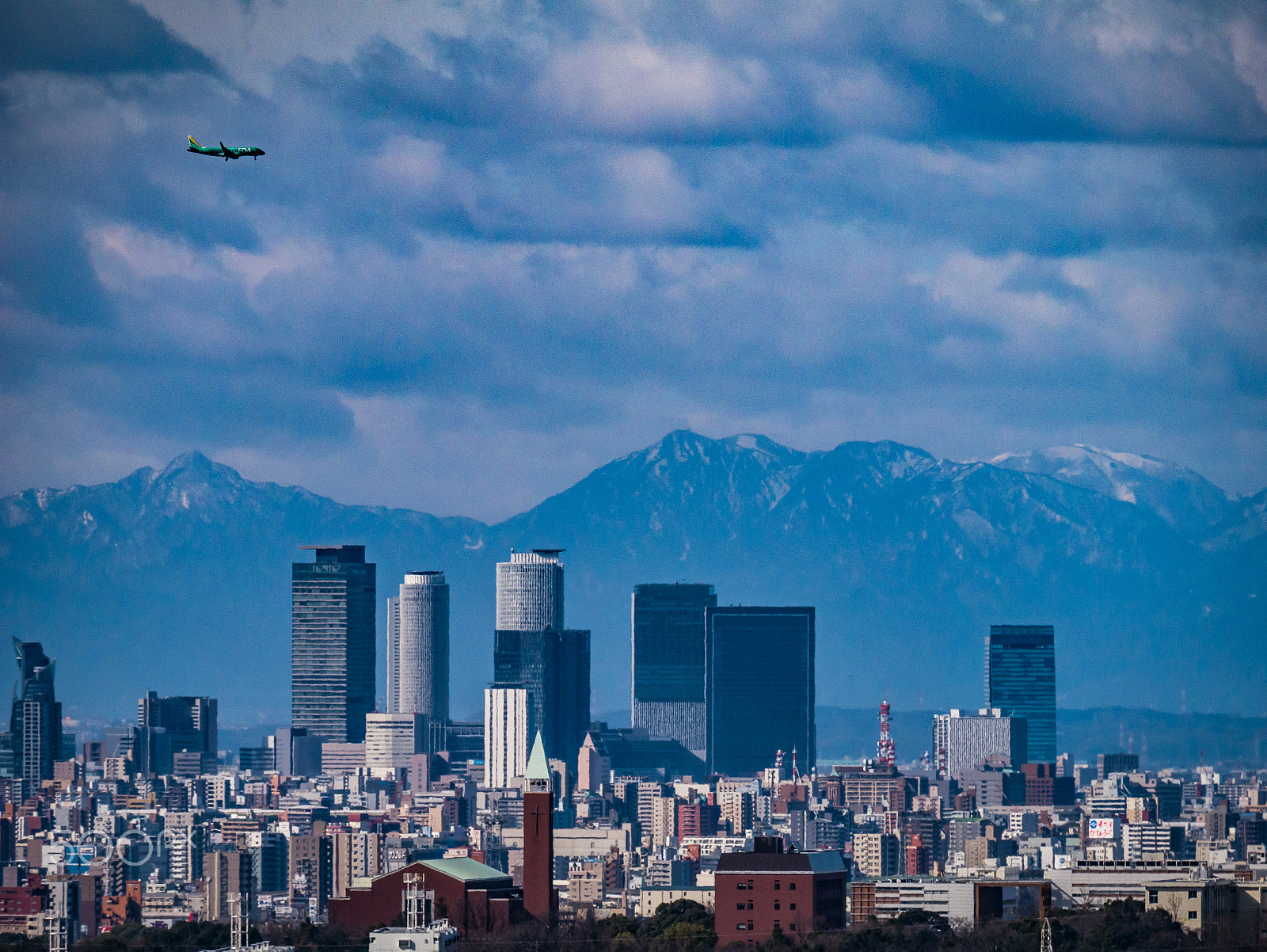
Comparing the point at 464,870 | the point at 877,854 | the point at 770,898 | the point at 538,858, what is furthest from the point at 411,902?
the point at 877,854

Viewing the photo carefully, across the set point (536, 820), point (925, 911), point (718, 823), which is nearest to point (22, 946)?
point (536, 820)

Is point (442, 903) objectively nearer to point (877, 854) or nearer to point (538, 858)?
point (538, 858)

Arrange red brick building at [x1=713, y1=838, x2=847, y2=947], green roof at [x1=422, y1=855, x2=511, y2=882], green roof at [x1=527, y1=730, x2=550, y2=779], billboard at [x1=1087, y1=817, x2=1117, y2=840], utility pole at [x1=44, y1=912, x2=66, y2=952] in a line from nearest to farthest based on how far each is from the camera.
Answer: red brick building at [x1=713, y1=838, x2=847, y2=947], utility pole at [x1=44, y1=912, x2=66, y2=952], green roof at [x1=422, y1=855, x2=511, y2=882], green roof at [x1=527, y1=730, x2=550, y2=779], billboard at [x1=1087, y1=817, x2=1117, y2=840]

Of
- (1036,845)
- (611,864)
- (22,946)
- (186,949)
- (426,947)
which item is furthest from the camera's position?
(1036,845)

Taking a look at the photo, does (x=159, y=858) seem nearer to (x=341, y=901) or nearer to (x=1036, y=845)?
(x=1036, y=845)

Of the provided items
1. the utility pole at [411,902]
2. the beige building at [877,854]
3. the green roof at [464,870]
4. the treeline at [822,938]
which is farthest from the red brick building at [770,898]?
the beige building at [877,854]

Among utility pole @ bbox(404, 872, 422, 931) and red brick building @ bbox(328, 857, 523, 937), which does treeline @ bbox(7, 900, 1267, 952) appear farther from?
utility pole @ bbox(404, 872, 422, 931)

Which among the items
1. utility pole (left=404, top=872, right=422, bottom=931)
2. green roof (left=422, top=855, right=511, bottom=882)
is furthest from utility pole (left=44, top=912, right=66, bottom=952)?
green roof (left=422, top=855, right=511, bottom=882)
